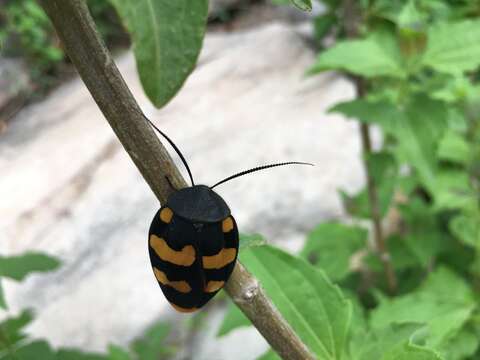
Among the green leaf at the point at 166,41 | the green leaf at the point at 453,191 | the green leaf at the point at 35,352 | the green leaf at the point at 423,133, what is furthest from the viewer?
the green leaf at the point at 453,191

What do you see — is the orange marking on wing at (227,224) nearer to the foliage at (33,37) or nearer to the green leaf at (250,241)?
the green leaf at (250,241)

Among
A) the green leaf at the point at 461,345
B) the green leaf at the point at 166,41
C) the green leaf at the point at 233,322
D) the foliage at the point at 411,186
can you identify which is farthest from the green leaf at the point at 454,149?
the green leaf at the point at 166,41

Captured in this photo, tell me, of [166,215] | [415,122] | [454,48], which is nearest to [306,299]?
[166,215]

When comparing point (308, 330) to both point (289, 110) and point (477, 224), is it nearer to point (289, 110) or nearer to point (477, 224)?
point (477, 224)

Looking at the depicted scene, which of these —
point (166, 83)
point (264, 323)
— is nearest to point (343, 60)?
point (264, 323)

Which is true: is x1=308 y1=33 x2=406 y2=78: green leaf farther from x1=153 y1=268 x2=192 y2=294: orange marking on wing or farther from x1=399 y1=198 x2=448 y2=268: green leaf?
x1=153 y1=268 x2=192 y2=294: orange marking on wing

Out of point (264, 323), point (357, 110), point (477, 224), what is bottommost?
point (477, 224)
